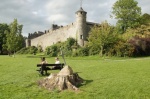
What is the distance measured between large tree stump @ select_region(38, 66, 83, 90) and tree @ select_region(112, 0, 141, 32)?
135 feet

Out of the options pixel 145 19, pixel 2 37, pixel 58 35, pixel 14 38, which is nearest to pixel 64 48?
pixel 14 38

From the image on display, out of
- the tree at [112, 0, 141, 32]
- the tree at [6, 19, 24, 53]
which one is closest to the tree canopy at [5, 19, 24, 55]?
the tree at [6, 19, 24, 53]

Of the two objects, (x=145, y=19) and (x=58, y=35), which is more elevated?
(x=145, y=19)

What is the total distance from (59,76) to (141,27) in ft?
125

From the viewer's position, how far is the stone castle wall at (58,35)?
2168 inches

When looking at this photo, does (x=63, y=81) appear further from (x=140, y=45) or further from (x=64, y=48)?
(x=64, y=48)

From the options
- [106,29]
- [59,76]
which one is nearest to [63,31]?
[106,29]

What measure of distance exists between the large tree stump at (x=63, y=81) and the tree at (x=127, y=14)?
4119 cm

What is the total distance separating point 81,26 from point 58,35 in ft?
38.0

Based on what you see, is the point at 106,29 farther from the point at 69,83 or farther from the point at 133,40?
the point at 69,83

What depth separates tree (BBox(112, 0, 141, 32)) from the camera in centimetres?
5250

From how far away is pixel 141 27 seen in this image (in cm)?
4762

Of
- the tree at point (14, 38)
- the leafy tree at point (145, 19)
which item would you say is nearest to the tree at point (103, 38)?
the leafy tree at point (145, 19)

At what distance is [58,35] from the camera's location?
6166 cm
